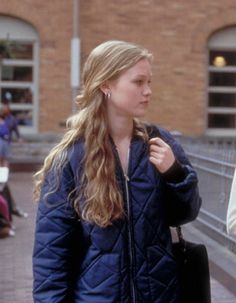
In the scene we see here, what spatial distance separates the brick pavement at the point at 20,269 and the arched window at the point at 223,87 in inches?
496

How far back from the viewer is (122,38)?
25.2 m

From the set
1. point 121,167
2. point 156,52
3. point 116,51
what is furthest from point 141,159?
point 156,52

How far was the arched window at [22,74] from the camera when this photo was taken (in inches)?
982

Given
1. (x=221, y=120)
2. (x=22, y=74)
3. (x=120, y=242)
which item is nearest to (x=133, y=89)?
(x=120, y=242)

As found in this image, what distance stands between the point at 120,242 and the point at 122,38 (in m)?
22.4

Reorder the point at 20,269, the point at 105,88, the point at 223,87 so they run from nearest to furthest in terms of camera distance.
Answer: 1. the point at 105,88
2. the point at 20,269
3. the point at 223,87

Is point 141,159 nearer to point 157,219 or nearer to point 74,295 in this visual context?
point 157,219

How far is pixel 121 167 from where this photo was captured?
317 cm

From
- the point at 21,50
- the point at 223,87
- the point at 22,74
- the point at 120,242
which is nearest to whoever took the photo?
the point at 120,242

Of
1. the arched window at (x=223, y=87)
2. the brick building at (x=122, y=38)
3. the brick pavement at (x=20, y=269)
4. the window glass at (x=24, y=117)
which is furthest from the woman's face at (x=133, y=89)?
the arched window at (x=223, y=87)

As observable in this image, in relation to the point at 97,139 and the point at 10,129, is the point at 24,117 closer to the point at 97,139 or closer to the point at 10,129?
the point at 10,129

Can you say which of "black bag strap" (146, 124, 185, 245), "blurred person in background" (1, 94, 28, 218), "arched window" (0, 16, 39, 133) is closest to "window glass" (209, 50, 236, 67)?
"arched window" (0, 16, 39, 133)

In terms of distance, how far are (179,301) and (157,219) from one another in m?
0.31

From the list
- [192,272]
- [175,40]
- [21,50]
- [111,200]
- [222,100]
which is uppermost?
[175,40]
